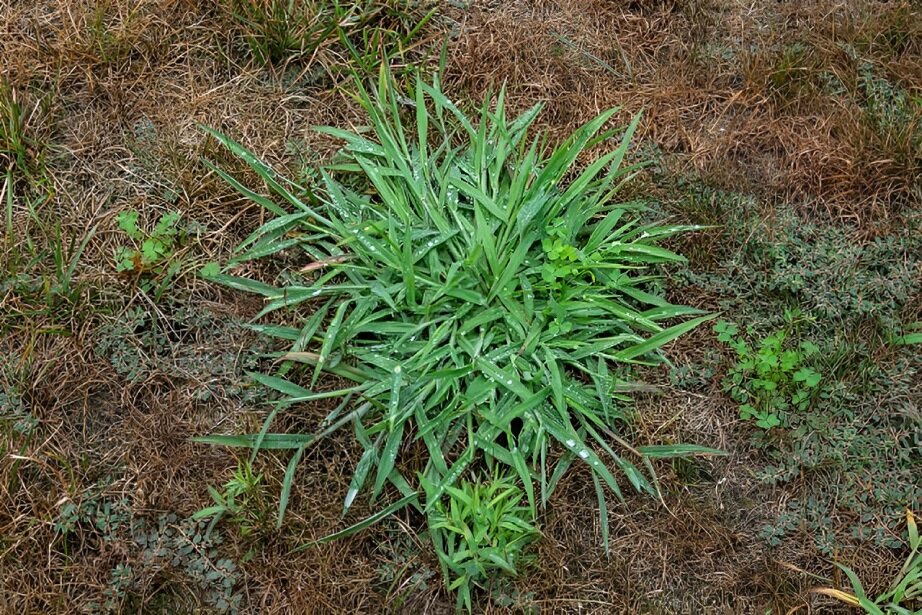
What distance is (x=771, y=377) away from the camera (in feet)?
7.52

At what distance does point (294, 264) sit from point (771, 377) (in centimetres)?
142

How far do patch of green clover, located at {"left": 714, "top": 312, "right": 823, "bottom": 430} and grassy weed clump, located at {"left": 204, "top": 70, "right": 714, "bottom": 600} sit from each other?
170 millimetres

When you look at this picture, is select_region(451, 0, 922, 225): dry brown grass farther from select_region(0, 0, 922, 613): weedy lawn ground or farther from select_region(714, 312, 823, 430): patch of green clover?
select_region(714, 312, 823, 430): patch of green clover

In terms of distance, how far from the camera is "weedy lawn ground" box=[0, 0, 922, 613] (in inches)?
83.6

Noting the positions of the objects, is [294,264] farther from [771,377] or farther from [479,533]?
[771,377]

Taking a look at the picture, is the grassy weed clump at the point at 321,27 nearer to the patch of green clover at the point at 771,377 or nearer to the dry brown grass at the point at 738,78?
the dry brown grass at the point at 738,78

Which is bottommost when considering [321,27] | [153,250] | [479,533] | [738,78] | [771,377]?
[479,533]

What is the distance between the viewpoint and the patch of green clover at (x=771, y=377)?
7.48 feet

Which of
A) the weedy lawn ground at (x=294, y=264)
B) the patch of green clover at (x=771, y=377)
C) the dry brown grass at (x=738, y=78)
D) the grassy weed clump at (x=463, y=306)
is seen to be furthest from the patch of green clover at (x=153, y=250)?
the patch of green clover at (x=771, y=377)

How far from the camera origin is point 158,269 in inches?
89.8

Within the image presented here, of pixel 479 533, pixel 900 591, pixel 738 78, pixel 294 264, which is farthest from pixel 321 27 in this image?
pixel 900 591

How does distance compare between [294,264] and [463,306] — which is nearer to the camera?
[463,306]

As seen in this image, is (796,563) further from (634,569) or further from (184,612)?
(184,612)

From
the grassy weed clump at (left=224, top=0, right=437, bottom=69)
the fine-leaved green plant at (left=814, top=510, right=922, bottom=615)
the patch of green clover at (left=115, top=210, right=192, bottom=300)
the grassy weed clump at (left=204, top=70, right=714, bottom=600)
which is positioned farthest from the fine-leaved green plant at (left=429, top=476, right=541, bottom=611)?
the grassy weed clump at (left=224, top=0, right=437, bottom=69)
